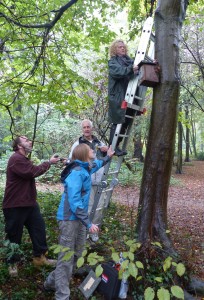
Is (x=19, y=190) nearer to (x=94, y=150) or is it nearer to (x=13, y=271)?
(x=13, y=271)

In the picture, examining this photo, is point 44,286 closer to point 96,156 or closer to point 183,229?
point 96,156

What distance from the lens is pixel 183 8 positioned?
440 cm

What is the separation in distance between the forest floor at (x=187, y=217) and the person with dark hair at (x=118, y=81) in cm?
129

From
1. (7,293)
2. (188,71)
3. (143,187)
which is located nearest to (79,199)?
(143,187)

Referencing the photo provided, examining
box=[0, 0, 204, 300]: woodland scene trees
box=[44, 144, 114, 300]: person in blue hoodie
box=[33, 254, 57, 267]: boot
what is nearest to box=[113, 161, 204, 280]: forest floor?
box=[0, 0, 204, 300]: woodland scene trees

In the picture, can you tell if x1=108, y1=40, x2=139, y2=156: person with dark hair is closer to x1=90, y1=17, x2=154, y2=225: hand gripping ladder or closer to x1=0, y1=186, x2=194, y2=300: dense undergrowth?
x1=90, y1=17, x2=154, y2=225: hand gripping ladder

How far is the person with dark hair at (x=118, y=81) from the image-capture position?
4.57 meters

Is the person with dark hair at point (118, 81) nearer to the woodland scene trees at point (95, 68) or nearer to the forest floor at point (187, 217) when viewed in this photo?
the woodland scene trees at point (95, 68)

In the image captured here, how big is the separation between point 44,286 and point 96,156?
2.23 m

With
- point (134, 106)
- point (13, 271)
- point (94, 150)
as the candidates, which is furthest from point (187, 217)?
point (13, 271)

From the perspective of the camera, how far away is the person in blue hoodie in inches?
139

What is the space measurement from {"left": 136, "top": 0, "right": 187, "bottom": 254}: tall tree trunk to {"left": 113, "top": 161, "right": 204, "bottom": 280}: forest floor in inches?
17.2

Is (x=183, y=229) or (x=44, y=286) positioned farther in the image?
(x=183, y=229)

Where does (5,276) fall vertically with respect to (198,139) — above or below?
below
